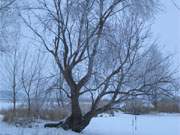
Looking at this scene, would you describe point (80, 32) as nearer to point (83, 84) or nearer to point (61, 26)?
point (61, 26)

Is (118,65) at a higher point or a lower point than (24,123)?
higher

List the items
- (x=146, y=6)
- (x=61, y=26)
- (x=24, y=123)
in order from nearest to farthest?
(x=146, y=6)
(x=61, y=26)
(x=24, y=123)

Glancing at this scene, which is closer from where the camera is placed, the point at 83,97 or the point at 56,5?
the point at 56,5

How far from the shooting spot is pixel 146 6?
18547 millimetres

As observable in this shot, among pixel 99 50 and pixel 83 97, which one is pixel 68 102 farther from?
pixel 99 50

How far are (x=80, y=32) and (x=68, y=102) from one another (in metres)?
4.00

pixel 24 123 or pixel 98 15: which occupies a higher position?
pixel 98 15

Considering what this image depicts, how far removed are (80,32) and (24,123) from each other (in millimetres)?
4975

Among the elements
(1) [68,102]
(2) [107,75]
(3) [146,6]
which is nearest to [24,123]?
(1) [68,102]

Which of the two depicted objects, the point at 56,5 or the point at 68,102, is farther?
the point at 68,102

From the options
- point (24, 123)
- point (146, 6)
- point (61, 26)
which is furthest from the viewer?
point (24, 123)

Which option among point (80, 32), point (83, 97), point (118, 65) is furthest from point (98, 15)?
point (83, 97)

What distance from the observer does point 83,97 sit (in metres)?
21.8

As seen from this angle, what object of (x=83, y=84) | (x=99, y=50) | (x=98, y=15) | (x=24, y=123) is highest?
(x=98, y=15)
